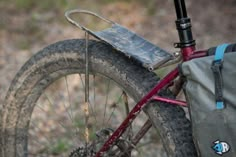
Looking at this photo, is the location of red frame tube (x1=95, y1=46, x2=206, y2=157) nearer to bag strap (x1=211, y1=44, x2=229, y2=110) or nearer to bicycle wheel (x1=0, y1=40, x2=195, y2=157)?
bicycle wheel (x1=0, y1=40, x2=195, y2=157)

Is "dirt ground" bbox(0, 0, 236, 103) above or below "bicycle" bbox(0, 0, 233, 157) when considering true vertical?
above

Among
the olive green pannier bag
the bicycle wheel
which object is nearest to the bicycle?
the bicycle wheel

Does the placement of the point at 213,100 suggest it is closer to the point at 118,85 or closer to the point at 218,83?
the point at 218,83

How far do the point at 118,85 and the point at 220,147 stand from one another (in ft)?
1.81

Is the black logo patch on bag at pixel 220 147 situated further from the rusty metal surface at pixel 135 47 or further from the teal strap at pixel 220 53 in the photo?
the rusty metal surface at pixel 135 47

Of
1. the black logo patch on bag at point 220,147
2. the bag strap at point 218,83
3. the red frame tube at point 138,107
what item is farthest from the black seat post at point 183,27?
the black logo patch on bag at point 220,147

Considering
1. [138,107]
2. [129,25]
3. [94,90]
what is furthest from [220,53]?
[129,25]

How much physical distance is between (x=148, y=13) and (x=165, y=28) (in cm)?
33

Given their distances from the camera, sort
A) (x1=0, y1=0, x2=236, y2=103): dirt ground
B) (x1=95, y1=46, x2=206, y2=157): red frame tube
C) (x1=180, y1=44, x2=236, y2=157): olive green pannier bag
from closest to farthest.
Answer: (x1=180, y1=44, x2=236, y2=157): olive green pannier bag < (x1=95, y1=46, x2=206, y2=157): red frame tube < (x1=0, y1=0, x2=236, y2=103): dirt ground

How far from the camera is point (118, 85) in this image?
225 cm

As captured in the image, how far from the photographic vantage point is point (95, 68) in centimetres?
231

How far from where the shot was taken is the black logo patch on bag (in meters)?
1.84

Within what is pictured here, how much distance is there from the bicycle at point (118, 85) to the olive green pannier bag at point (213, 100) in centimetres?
11

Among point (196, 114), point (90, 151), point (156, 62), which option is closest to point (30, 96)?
point (90, 151)
